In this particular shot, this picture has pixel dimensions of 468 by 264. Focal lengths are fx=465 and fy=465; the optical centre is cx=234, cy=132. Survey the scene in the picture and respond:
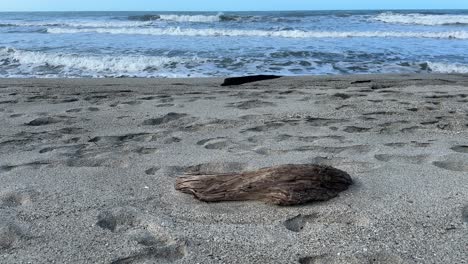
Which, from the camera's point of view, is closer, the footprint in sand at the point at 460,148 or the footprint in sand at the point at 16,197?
the footprint in sand at the point at 16,197

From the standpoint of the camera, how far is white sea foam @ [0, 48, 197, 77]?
9.26m

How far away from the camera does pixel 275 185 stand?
252 cm

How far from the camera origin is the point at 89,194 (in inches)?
105

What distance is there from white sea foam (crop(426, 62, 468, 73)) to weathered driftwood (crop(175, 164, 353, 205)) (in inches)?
279

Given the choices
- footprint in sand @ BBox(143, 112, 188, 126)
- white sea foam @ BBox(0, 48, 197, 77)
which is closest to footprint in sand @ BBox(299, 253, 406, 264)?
footprint in sand @ BBox(143, 112, 188, 126)

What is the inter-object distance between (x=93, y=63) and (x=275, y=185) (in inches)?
322

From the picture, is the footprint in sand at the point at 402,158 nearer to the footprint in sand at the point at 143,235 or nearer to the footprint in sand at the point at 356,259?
the footprint in sand at the point at 356,259

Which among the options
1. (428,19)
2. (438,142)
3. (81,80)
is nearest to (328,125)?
(438,142)

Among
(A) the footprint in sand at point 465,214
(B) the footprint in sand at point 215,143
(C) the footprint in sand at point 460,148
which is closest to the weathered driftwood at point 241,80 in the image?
(B) the footprint in sand at point 215,143

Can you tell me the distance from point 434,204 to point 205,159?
1512 mm

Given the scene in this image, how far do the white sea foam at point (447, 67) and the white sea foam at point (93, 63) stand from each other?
15.9ft

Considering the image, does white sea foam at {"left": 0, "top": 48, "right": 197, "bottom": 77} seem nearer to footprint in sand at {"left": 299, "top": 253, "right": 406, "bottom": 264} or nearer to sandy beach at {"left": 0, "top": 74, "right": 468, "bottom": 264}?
sandy beach at {"left": 0, "top": 74, "right": 468, "bottom": 264}

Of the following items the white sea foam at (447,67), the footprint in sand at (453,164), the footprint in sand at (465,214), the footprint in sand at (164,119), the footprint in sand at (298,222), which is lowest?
the white sea foam at (447,67)

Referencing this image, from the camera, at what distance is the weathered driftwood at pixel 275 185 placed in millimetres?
2463
